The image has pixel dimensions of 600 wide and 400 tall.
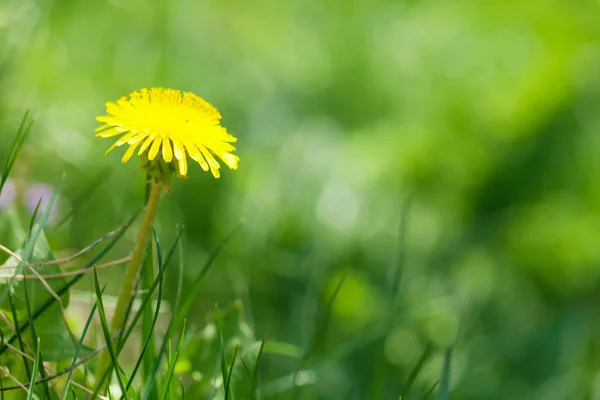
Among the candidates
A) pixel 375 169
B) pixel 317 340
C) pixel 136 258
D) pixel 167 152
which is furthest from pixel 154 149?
pixel 375 169

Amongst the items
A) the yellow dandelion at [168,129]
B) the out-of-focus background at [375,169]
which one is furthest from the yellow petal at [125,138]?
the out-of-focus background at [375,169]

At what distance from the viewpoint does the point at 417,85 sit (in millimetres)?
2035

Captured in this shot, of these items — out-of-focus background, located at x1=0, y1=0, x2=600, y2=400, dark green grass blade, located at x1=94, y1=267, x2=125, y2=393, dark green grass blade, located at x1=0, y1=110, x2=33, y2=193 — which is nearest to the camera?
dark green grass blade, located at x1=94, y1=267, x2=125, y2=393

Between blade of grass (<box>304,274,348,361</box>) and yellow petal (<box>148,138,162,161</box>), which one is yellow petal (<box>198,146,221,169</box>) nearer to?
yellow petal (<box>148,138,162,161</box>)

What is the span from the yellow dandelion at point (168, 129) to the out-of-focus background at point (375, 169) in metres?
0.63

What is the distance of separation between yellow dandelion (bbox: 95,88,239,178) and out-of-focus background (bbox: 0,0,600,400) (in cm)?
Answer: 63

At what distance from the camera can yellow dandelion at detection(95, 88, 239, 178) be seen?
0.71 m

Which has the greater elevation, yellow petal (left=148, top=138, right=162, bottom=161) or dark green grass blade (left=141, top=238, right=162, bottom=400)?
yellow petal (left=148, top=138, right=162, bottom=161)

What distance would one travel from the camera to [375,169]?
1.80 m

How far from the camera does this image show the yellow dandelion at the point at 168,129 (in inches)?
27.9

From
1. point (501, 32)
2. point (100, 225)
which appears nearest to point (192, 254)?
point (100, 225)

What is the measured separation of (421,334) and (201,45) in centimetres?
96

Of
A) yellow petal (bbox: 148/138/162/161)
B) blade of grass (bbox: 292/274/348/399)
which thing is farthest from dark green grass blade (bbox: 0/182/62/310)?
blade of grass (bbox: 292/274/348/399)

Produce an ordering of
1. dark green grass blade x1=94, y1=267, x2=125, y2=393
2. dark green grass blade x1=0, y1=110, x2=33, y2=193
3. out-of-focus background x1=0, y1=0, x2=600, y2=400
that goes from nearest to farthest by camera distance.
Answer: dark green grass blade x1=94, y1=267, x2=125, y2=393
dark green grass blade x1=0, y1=110, x2=33, y2=193
out-of-focus background x1=0, y1=0, x2=600, y2=400
